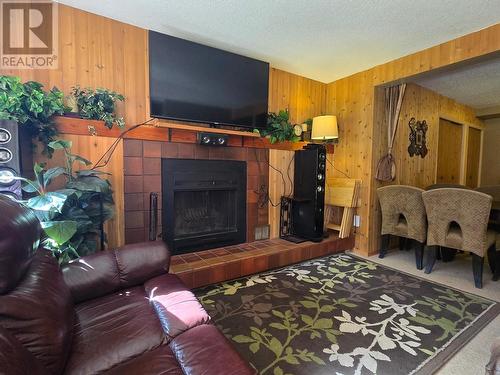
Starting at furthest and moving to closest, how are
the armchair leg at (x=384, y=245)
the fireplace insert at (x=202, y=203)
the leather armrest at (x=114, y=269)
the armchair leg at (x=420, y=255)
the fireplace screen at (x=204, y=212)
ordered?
the armchair leg at (x=384, y=245) → the armchair leg at (x=420, y=255) → the fireplace screen at (x=204, y=212) → the fireplace insert at (x=202, y=203) → the leather armrest at (x=114, y=269)

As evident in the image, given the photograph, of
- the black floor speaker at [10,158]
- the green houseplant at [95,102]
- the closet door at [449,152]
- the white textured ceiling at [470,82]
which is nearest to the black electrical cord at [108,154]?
the green houseplant at [95,102]

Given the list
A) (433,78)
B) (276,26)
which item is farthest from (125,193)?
(433,78)

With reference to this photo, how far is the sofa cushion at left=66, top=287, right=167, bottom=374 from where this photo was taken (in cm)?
93

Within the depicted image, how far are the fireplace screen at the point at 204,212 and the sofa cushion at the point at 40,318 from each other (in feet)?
5.10

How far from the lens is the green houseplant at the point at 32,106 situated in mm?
1572

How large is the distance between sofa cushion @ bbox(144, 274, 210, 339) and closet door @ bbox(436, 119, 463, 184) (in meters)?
4.71

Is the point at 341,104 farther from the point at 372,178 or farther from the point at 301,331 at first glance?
the point at 301,331

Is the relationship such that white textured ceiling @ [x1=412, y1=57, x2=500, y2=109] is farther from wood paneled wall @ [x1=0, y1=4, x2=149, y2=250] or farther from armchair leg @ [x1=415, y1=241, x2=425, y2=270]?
wood paneled wall @ [x1=0, y1=4, x2=149, y2=250]

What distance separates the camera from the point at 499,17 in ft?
6.69

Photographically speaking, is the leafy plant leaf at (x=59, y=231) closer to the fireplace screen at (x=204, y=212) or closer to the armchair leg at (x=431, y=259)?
the fireplace screen at (x=204, y=212)

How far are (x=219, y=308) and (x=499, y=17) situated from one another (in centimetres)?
321

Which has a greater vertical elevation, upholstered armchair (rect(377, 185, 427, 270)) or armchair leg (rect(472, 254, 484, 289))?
upholstered armchair (rect(377, 185, 427, 270))

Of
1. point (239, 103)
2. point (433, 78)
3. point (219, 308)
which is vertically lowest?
point (219, 308)

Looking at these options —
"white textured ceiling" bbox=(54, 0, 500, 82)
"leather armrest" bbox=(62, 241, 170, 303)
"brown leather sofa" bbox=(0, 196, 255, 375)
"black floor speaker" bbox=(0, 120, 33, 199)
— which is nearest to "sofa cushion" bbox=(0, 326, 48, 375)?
"brown leather sofa" bbox=(0, 196, 255, 375)
